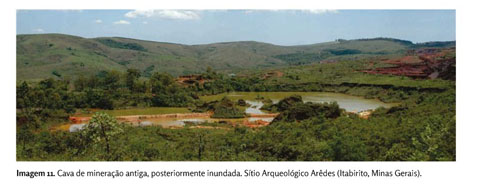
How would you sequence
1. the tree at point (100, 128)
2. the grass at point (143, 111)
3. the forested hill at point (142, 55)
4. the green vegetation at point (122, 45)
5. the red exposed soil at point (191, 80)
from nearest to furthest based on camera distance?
the tree at point (100, 128) < the grass at point (143, 111) < the red exposed soil at point (191, 80) < the forested hill at point (142, 55) < the green vegetation at point (122, 45)

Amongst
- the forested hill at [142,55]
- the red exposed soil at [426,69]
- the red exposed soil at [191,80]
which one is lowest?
the red exposed soil at [191,80]

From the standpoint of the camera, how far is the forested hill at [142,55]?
246 ft

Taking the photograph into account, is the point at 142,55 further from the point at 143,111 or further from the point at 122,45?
the point at 143,111

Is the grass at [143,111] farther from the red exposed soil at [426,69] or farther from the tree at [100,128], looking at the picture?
the red exposed soil at [426,69]

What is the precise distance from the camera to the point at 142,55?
365 ft

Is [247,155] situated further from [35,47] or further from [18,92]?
[35,47]

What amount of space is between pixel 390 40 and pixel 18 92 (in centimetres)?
15794

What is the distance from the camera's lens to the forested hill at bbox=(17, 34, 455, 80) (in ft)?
246

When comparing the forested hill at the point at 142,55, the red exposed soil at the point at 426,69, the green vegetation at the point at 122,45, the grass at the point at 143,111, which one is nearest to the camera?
the grass at the point at 143,111

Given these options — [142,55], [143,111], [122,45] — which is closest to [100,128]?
[143,111]

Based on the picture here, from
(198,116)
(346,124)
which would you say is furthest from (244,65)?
(346,124)

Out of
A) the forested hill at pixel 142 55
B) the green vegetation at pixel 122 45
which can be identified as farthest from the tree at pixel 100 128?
the green vegetation at pixel 122 45

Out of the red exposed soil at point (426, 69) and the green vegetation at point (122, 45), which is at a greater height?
the green vegetation at point (122, 45)

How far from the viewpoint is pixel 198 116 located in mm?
26609
